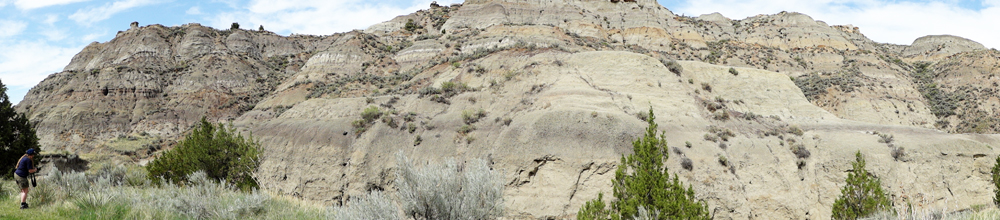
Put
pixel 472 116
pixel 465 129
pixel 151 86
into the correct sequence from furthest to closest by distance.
Result: 1. pixel 151 86
2. pixel 472 116
3. pixel 465 129

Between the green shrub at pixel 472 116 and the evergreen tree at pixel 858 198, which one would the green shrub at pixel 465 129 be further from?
the evergreen tree at pixel 858 198

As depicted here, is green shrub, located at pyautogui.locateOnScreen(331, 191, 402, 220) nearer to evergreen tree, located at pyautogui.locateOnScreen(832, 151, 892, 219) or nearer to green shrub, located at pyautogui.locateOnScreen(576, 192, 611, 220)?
green shrub, located at pyautogui.locateOnScreen(576, 192, 611, 220)

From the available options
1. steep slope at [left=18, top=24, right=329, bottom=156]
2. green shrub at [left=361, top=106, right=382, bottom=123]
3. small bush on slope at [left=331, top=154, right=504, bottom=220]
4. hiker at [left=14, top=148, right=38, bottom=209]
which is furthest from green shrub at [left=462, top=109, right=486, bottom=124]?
steep slope at [left=18, top=24, right=329, bottom=156]

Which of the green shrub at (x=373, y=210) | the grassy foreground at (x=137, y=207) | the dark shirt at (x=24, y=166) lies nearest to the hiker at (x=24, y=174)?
the dark shirt at (x=24, y=166)

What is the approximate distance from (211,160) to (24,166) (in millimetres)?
7990

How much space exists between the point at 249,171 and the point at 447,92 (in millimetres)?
15233

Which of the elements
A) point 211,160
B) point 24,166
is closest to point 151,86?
point 211,160

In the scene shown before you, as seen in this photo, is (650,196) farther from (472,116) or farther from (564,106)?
(472,116)

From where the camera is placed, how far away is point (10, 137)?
2234 cm

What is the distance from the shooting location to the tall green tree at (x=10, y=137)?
2175 cm

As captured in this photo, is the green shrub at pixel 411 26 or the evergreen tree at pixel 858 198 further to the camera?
the green shrub at pixel 411 26

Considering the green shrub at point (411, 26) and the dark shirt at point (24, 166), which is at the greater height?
the green shrub at point (411, 26)

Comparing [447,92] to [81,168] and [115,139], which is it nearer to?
[81,168]

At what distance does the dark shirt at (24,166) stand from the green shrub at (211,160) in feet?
23.6
